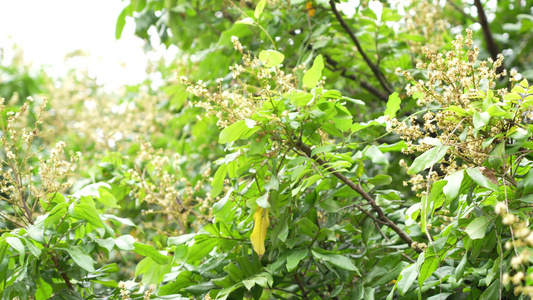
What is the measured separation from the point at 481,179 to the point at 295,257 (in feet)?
1.82

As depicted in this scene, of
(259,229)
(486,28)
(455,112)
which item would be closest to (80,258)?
(259,229)

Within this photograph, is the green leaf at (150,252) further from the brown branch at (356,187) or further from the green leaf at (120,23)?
the green leaf at (120,23)

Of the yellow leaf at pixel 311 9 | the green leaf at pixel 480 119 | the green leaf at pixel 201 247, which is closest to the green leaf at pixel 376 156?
the green leaf at pixel 480 119

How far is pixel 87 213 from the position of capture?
1.32 metres

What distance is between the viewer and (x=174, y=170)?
2.28 m

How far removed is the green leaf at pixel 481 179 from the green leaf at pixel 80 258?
3.17ft

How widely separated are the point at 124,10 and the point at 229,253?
65.3 inches

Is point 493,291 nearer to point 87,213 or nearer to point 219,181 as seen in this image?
point 219,181

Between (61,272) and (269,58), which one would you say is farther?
(61,272)

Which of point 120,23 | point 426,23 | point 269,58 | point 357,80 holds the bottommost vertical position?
point 357,80

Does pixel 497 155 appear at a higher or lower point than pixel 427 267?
higher

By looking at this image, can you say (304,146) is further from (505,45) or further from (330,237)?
(505,45)

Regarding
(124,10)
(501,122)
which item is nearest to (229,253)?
(501,122)

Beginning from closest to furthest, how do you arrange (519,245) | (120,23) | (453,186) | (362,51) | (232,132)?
1. (519,245)
2. (453,186)
3. (232,132)
4. (362,51)
5. (120,23)
